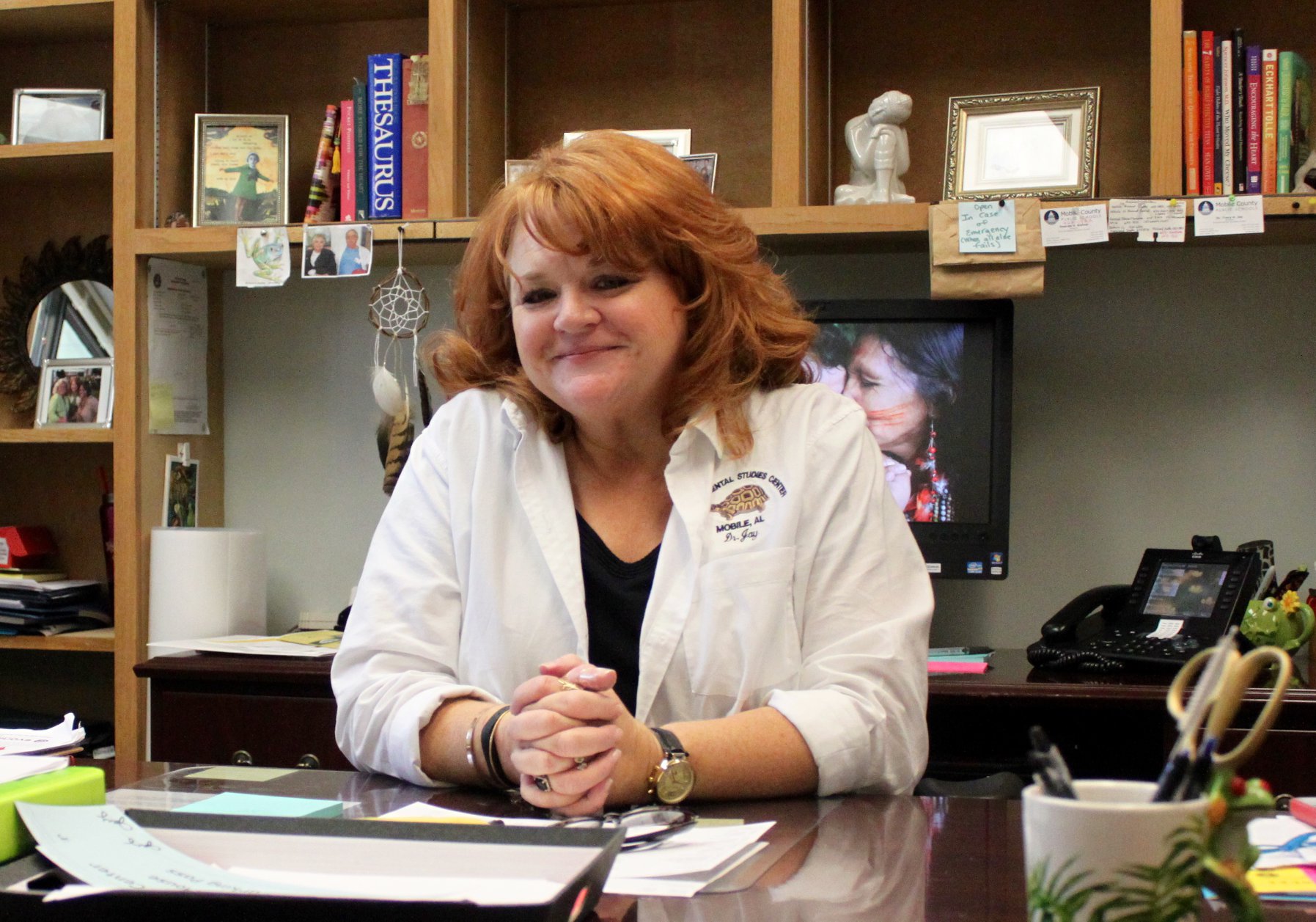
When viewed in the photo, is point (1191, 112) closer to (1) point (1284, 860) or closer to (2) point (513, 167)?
(2) point (513, 167)

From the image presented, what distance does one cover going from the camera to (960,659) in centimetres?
211

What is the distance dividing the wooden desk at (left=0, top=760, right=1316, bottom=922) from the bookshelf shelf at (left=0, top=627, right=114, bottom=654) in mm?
1334

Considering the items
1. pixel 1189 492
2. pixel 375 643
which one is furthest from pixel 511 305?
pixel 1189 492

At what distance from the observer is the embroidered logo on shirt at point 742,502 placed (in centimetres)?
141

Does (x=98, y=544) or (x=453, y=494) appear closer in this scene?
(x=453, y=494)

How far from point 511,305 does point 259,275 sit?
3.32 feet

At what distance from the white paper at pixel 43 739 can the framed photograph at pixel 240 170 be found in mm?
1474

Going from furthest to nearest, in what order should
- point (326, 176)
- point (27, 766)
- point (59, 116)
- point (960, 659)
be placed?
1. point (59, 116)
2. point (326, 176)
3. point (960, 659)
4. point (27, 766)

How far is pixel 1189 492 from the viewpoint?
2.34 m

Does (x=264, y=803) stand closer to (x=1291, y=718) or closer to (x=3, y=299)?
(x=1291, y=718)

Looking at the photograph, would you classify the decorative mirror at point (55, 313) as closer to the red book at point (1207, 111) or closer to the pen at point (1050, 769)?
the red book at point (1207, 111)

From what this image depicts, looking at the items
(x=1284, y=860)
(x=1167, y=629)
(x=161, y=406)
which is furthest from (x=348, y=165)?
(x=1284, y=860)

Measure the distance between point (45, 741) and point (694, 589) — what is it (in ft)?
2.05

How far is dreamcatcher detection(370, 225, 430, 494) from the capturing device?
241cm
